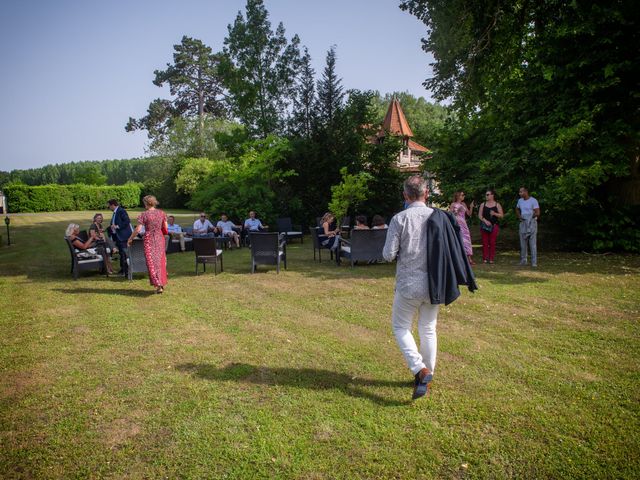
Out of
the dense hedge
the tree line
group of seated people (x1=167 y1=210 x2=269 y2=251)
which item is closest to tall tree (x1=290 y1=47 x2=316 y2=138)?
the tree line

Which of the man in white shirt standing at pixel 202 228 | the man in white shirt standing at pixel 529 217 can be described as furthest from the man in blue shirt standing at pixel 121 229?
the man in white shirt standing at pixel 529 217

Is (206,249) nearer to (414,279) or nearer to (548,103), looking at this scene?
(414,279)

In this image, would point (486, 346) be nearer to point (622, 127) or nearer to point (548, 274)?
point (548, 274)

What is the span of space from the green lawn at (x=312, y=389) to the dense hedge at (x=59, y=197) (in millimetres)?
36647

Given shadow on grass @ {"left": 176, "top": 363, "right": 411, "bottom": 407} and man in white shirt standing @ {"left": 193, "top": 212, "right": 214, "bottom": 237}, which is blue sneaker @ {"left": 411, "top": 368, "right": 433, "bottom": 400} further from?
man in white shirt standing @ {"left": 193, "top": 212, "right": 214, "bottom": 237}

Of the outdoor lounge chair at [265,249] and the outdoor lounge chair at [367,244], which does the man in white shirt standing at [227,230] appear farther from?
the outdoor lounge chair at [367,244]

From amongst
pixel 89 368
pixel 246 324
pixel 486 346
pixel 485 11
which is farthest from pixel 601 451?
pixel 485 11

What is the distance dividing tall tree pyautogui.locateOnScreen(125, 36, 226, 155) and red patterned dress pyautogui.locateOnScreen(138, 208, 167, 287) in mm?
33392

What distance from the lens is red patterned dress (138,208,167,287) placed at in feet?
26.6

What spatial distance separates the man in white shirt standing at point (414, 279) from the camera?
146 inches

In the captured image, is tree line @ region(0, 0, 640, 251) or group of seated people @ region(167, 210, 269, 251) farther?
group of seated people @ region(167, 210, 269, 251)

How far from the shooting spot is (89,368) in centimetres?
464

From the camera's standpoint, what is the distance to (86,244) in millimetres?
10602

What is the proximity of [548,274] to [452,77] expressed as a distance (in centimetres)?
806
